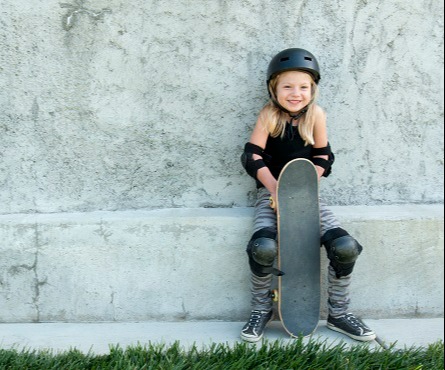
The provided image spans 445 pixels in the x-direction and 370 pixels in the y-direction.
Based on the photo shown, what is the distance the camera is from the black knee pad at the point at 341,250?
9.84 ft

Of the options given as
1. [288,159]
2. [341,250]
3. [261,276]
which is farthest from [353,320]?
[288,159]

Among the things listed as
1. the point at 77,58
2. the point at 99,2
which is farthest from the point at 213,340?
the point at 99,2

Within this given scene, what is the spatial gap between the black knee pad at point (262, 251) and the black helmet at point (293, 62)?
822 mm

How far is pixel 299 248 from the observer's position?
317 centimetres

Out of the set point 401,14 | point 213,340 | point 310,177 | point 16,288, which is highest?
point 401,14

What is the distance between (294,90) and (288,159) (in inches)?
14.6

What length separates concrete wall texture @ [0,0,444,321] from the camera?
10.9 feet

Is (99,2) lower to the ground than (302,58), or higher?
higher

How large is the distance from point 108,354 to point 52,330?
0.51 metres

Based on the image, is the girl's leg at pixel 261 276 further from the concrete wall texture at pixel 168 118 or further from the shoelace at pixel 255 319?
the concrete wall texture at pixel 168 118

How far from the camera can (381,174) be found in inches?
138

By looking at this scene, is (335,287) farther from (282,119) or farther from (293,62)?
(293,62)

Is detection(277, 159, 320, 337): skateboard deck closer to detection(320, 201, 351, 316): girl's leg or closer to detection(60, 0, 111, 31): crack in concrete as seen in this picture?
detection(320, 201, 351, 316): girl's leg

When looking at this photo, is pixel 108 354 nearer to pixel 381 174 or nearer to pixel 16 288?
pixel 16 288
